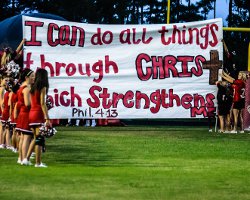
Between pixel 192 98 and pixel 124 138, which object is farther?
pixel 192 98

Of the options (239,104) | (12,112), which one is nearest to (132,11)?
(239,104)

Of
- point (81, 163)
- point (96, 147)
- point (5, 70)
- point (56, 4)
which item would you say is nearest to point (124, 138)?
point (96, 147)

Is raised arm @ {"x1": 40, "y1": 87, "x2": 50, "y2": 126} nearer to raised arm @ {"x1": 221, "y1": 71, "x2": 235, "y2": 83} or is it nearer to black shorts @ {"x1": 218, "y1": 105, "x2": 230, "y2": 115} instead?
black shorts @ {"x1": 218, "y1": 105, "x2": 230, "y2": 115}

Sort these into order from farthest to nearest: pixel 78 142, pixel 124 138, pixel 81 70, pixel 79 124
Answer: pixel 79 124 < pixel 81 70 < pixel 124 138 < pixel 78 142

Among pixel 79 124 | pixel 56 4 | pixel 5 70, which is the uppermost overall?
pixel 56 4

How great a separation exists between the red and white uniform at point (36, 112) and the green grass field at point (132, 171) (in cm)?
80

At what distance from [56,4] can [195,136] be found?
4435cm

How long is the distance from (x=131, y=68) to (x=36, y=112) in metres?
11.7

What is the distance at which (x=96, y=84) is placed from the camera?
2620cm

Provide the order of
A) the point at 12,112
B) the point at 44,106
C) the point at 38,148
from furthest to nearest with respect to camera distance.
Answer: the point at 12,112 < the point at 44,106 < the point at 38,148

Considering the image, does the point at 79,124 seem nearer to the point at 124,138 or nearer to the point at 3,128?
the point at 124,138

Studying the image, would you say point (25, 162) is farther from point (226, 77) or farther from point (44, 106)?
point (226, 77)

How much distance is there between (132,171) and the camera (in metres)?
14.1

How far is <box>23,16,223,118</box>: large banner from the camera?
26016 mm
